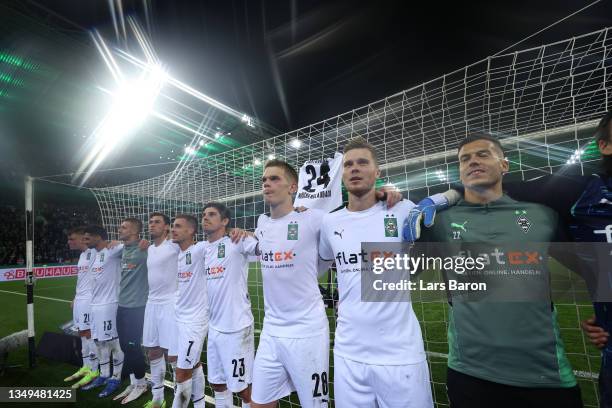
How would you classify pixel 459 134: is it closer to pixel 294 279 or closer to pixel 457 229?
pixel 457 229

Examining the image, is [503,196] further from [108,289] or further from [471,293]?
[108,289]

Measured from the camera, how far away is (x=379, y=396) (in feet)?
6.15

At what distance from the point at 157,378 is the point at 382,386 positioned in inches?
128

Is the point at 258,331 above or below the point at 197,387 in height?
below

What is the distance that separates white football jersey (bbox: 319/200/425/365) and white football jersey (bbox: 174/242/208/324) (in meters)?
2.09

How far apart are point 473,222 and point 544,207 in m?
0.38

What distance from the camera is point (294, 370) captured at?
7.77ft

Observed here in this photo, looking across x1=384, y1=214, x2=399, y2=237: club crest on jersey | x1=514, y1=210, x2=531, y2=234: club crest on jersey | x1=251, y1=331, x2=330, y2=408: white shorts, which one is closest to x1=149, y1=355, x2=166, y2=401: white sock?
x1=251, y1=331, x2=330, y2=408: white shorts

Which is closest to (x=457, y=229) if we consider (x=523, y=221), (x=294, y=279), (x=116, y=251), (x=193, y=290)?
(x=523, y=221)

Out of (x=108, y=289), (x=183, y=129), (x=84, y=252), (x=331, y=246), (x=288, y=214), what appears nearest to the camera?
(x=331, y=246)

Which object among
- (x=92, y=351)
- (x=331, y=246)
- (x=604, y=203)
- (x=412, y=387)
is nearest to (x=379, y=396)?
(x=412, y=387)

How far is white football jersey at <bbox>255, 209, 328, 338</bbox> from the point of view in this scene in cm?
248

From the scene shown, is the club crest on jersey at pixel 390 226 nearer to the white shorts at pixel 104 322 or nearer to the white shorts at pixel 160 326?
the white shorts at pixel 160 326

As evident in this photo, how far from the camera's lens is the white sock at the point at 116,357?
4.75m
